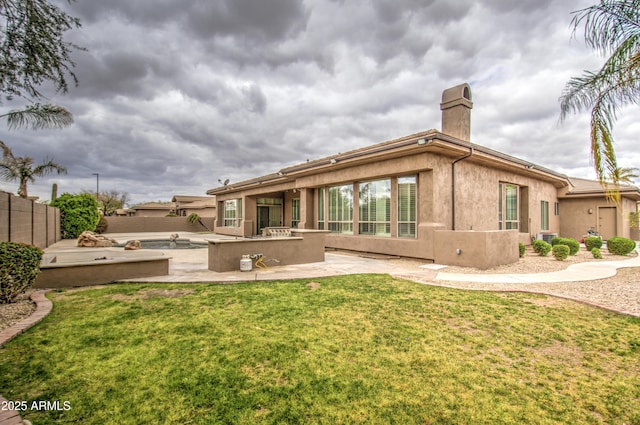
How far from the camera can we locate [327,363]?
3.40 meters

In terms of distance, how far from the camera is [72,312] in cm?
520

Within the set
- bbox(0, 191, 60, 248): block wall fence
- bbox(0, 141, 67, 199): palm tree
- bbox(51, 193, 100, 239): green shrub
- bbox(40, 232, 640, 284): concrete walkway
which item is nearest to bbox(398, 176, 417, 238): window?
bbox(40, 232, 640, 284): concrete walkway

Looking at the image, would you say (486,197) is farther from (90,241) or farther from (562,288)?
(90,241)

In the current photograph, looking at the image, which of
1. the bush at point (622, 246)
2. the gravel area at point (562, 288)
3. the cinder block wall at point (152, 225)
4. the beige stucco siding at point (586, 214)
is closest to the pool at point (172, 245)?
the gravel area at point (562, 288)

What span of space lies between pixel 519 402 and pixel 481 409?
0.42 m

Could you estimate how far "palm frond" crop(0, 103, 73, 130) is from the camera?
649 cm

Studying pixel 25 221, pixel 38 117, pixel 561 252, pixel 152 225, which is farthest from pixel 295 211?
pixel 152 225

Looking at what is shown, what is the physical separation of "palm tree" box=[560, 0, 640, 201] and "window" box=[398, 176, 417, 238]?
734cm

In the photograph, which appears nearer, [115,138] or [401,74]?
[401,74]

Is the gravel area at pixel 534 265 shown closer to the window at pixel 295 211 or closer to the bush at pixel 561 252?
the bush at pixel 561 252

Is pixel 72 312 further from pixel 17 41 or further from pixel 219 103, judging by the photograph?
pixel 219 103

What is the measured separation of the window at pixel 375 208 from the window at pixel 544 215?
11.3 metres

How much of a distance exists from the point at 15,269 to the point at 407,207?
11320 mm

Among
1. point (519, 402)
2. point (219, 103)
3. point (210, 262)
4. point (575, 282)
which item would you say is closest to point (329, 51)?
point (219, 103)
